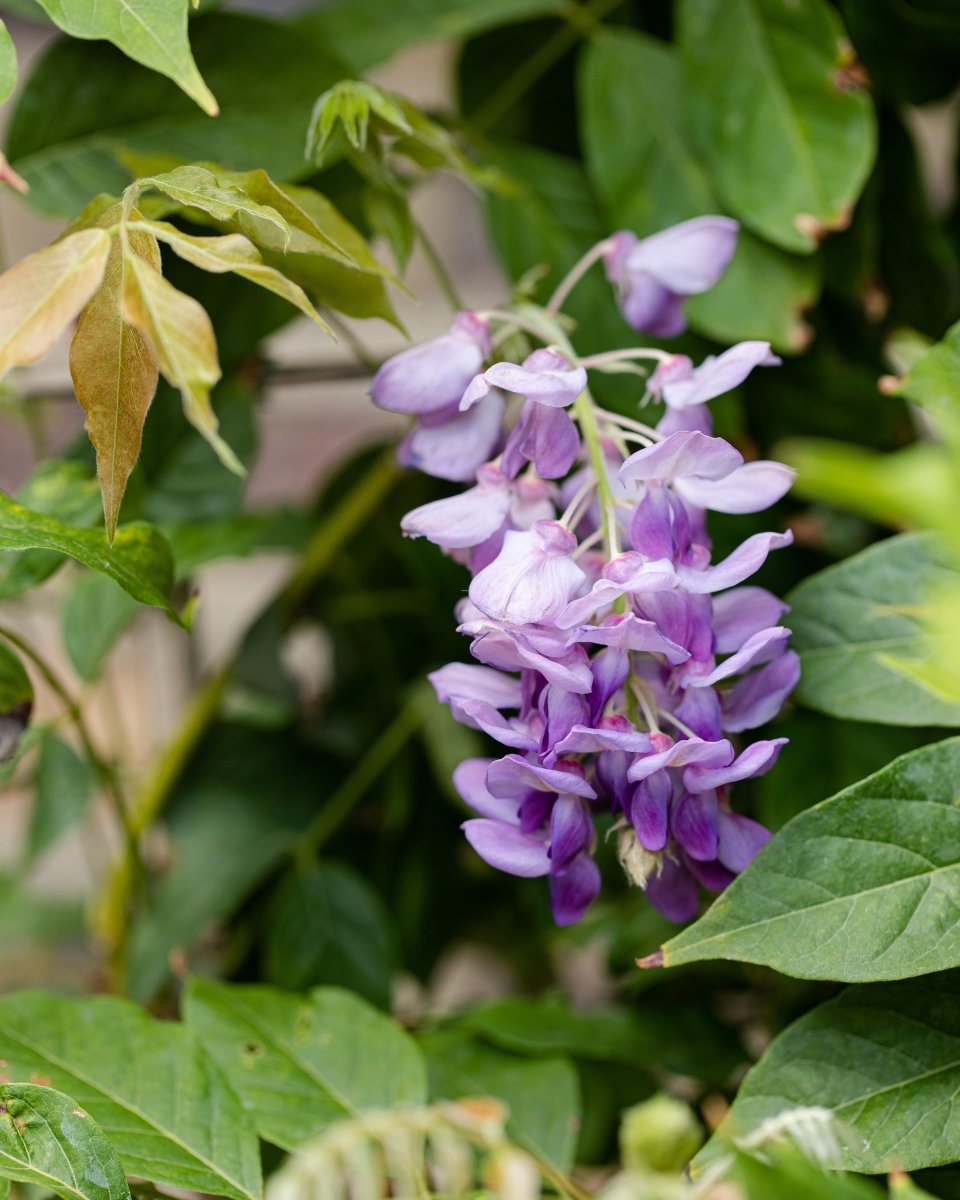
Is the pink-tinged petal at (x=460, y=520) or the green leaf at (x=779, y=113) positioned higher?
the green leaf at (x=779, y=113)

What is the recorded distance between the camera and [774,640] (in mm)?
362

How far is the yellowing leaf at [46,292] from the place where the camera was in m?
0.32

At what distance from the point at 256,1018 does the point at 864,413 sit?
42cm

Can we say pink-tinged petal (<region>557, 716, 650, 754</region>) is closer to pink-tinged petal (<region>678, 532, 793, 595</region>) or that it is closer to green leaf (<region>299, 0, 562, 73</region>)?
pink-tinged petal (<region>678, 532, 793, 595</region>)

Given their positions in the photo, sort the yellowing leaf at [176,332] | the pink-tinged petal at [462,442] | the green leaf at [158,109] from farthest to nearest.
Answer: the green leaf at [158,109] < the pink-tinged petal at [462,442] < the yellowing leaf at [176,332]

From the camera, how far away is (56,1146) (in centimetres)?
34

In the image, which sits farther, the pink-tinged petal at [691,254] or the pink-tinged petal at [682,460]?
the pink-tinged petal at [691,254]

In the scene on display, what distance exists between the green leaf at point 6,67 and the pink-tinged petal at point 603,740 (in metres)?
0.23

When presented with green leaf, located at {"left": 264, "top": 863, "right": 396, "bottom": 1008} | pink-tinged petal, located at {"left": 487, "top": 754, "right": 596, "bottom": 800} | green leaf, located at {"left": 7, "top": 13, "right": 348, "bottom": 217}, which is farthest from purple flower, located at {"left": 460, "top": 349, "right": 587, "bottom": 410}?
green leaf, located at {"left": 264, "top": 863, "right": 396, "bottom": 1008}

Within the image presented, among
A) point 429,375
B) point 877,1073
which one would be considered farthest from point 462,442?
point 877,1073

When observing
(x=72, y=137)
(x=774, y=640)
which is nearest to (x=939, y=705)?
(x=774, y=640)

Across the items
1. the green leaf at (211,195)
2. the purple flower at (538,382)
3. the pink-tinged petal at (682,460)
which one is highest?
the green leaf at (211,195)

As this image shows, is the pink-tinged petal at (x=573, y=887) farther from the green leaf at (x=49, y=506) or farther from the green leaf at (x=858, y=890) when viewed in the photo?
the green leaf at (x=49, y=506)

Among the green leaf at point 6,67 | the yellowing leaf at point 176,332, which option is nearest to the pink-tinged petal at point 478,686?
the yellowing leaf at point 176,332
